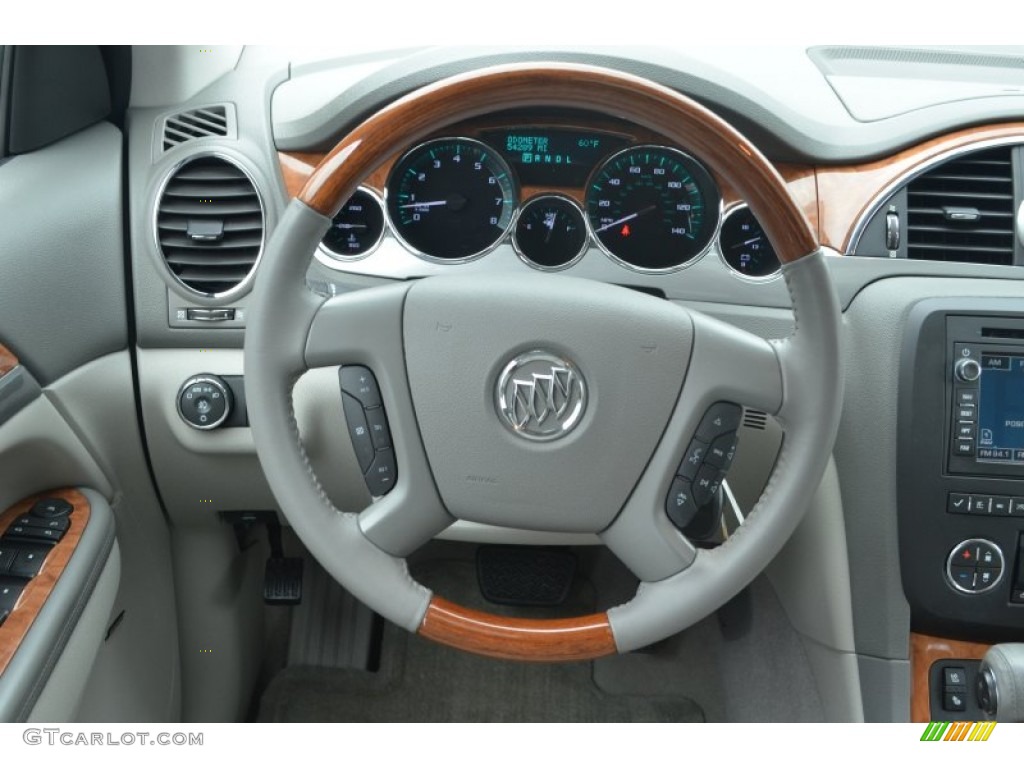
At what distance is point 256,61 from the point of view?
4.89ft

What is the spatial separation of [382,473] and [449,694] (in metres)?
0.98

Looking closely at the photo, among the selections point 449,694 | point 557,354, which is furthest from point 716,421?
point 449,694

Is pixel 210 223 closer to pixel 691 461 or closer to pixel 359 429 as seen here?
pixel 359 429

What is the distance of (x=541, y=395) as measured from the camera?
3.60 feet

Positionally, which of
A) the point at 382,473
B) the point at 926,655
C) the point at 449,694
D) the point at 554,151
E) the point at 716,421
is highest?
the point at 554,151

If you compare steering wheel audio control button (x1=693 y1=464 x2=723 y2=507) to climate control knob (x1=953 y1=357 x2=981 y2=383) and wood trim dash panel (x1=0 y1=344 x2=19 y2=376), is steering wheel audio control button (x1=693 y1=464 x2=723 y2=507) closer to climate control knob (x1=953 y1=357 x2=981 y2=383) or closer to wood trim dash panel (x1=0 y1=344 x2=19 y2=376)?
climate control knob (x1=953 y1=357 x2=981 y2=383)

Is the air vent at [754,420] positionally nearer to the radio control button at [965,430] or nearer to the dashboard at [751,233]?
the dashboard at [751,233]

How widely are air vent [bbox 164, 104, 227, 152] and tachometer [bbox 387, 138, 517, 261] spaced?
0.27 meters

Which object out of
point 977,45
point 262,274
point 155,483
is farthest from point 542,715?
point 977,45

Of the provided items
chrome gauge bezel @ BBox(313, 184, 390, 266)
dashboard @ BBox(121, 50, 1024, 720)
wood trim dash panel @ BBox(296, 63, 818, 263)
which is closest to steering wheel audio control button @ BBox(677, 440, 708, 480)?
wood trim dash panel @ BBox(296, 63, 818, 263)

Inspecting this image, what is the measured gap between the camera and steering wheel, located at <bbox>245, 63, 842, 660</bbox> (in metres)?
1.07

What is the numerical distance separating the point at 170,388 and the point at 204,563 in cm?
38

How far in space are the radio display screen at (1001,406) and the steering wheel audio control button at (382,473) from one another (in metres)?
0.83

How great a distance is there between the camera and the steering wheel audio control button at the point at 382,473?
1136 mm
